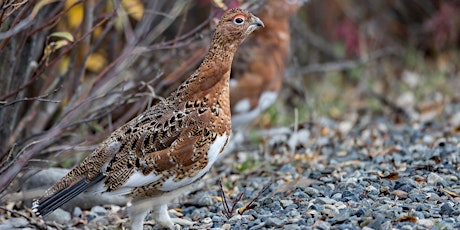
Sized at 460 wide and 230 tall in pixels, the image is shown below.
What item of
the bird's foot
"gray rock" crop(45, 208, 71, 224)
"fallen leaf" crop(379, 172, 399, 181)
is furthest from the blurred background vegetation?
"fallen leaf" crop(379, 172, 399, 181)

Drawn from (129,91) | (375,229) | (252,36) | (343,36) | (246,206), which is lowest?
(375,229)

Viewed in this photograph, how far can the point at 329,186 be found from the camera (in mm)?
4977

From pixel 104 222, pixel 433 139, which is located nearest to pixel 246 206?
pixel 104 222

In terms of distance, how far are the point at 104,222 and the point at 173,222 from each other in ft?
1.92

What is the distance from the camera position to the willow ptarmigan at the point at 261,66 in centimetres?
728

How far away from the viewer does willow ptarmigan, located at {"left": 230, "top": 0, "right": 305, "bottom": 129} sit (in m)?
7.28

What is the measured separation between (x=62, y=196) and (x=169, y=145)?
2.17 feet

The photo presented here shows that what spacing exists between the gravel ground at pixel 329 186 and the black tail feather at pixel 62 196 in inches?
5.0

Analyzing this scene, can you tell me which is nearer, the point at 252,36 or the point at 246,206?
the point at 246,206

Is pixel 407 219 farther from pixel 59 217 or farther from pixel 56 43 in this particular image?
pixel 56 43

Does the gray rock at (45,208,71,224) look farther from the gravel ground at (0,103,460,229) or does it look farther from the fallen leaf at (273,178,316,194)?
the fallen leaf at (273,178,316,194)

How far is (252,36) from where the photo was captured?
7742 millimetres

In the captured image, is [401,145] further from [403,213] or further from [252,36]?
[403,213]

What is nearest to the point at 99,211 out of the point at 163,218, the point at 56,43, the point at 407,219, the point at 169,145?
the point at 163,218
